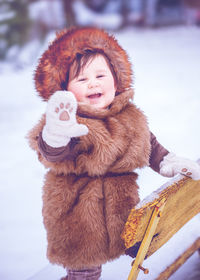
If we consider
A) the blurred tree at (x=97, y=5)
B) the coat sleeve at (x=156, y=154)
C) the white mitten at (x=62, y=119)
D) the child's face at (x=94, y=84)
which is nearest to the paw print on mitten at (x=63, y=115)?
the white mitten at (x=62, y=119)

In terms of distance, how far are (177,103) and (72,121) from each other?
9.99ft

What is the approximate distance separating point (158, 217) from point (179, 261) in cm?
71

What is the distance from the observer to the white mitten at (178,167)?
1.02 metres

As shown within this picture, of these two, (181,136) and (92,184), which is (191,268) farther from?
(181,136)

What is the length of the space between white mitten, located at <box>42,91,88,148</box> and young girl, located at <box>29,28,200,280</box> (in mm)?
75

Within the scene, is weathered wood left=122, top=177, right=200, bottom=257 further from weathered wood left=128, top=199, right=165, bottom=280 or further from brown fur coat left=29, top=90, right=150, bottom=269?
brown fur coat left=29, top=90, right=150, bottom=269

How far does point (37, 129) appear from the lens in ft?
3.31

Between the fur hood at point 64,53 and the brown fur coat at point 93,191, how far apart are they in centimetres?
14

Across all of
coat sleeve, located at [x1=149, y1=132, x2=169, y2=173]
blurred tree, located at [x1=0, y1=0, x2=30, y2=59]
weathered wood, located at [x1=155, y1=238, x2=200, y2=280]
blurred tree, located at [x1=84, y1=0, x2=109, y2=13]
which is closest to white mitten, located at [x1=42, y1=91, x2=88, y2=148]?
coat sleeve, located at [x1=149, y1=132, x2=169, y2=173]

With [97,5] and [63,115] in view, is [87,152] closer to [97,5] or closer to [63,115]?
[63,115]

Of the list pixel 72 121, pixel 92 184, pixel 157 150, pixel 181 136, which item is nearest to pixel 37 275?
pixel 92 184

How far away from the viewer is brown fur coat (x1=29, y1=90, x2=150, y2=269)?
96cm

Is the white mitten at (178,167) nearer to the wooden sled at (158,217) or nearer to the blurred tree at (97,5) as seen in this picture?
the wooden sled at (158,217)

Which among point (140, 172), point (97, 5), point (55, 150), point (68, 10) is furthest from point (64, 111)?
point (97, 5)
